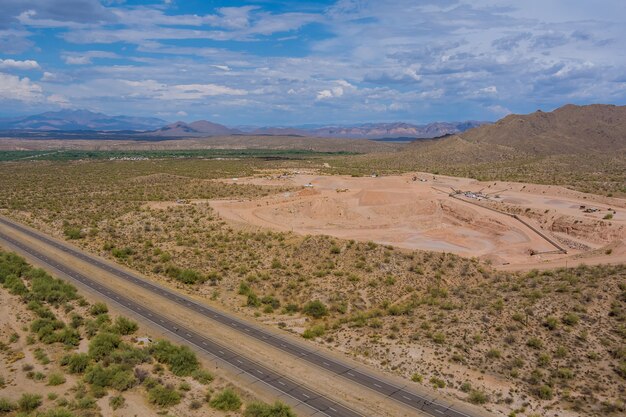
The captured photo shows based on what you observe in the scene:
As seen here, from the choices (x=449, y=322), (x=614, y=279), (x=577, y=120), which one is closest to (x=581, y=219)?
(x=614, y=279)

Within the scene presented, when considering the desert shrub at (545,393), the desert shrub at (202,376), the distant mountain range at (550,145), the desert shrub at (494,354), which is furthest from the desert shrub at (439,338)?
the distant mountain range at (550,145)

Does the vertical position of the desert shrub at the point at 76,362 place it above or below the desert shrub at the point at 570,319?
below

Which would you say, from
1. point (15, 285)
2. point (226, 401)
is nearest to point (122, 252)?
point (15, 285)

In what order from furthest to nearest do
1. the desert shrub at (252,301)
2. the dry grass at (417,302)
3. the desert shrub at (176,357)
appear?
the desert shrub at (252,301) < the desert shrub at (176,357) < the dry grass at (417,302)

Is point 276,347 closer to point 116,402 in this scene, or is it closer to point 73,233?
point 116,402

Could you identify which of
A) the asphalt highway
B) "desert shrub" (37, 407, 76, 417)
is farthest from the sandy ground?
"desert shrub" (37, 407, 76, 417)

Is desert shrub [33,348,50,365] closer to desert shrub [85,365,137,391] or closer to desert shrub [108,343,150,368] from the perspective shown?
desert shrub [85,365,137,391]

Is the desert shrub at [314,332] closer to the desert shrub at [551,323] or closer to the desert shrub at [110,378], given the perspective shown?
the desert shrub at [110,378]
